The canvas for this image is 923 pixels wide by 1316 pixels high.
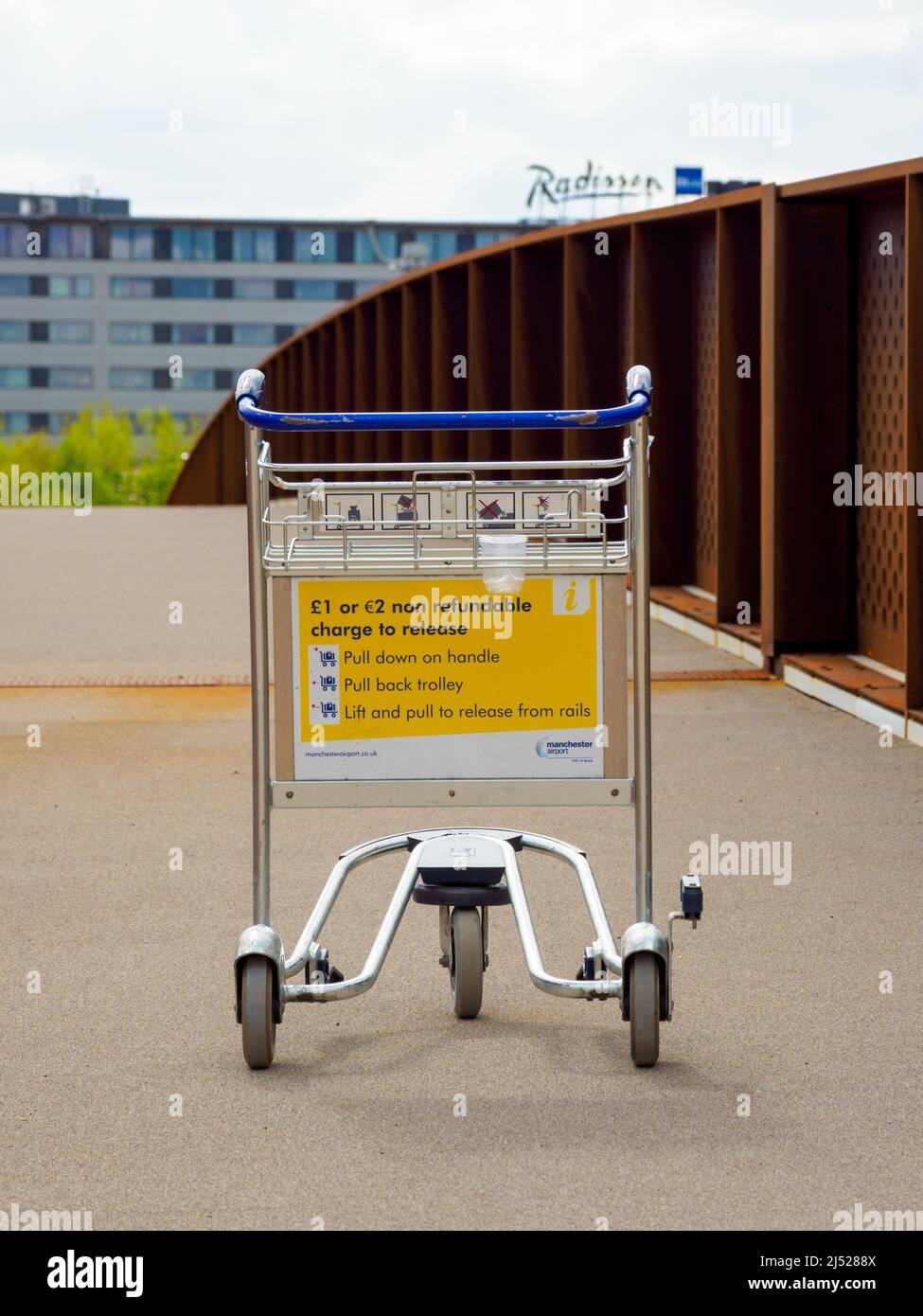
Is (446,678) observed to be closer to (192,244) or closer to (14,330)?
(192,244)

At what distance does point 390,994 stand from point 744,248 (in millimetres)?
7973

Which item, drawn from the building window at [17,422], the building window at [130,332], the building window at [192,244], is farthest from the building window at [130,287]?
the building window at [17,422]

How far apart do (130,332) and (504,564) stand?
13914cm

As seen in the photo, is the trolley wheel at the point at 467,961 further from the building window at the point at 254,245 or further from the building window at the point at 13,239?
the building window at the point at 13,239

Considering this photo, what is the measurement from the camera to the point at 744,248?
40.0ft

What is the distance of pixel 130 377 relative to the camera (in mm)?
143000

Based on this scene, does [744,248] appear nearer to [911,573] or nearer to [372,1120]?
[911,573]

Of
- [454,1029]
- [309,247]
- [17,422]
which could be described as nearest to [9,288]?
[17,422]

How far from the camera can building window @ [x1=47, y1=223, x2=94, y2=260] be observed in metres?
136

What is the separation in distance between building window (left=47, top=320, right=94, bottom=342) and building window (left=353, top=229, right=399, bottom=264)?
19012 mm

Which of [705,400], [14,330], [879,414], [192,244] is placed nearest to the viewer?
[879,414]

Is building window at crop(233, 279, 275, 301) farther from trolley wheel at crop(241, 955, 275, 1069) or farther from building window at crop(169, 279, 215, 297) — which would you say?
trolley wheel at crop(241, 955, 275, 1069)

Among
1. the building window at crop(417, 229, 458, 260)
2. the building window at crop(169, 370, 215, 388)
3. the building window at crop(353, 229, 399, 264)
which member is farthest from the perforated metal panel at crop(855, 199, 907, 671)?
the building window at crop(169, 370, 215, 388)

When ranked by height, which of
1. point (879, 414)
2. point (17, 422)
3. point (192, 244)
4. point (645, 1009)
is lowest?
point (645, 1009)
